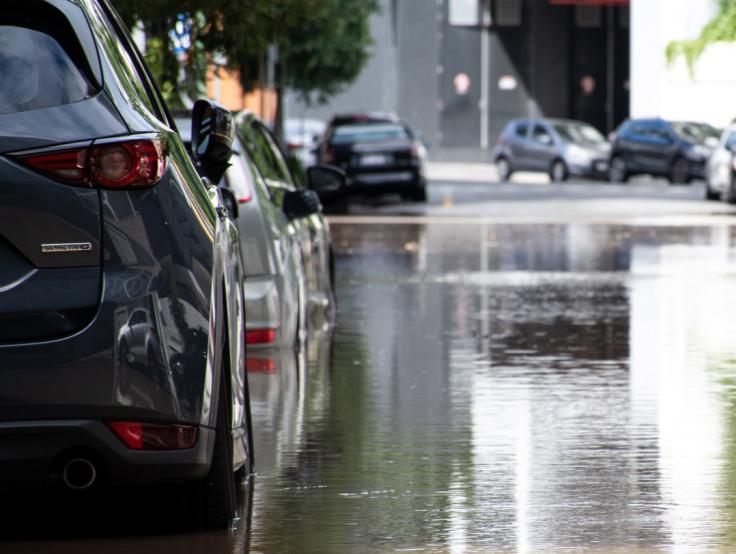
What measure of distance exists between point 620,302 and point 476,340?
3.10 metres

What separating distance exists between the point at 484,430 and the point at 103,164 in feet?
11.9

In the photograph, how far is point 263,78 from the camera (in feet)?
101

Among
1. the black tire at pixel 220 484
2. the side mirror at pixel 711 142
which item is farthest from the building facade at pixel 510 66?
the black tire at pixel 220 484

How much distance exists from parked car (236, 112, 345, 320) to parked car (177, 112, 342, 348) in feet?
0.10

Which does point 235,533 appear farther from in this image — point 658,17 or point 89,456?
point 658,17

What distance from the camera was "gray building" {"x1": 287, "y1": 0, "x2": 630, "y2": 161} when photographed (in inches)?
2501

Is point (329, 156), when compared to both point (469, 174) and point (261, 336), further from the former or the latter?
point (261, 336)

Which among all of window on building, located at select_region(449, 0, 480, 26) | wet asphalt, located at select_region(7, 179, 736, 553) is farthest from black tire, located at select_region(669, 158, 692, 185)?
wet asphalt, located at select_region(7, 179, 736, 553)

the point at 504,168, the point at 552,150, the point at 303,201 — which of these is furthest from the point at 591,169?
the point at 303,201

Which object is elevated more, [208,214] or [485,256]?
[208,214]

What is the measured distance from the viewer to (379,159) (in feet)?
113

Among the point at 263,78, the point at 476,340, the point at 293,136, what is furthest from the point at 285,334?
the point at 293,136

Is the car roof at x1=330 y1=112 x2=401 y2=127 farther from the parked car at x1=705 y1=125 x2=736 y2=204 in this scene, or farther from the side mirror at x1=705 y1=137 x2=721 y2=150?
the side mirror at x1=705 y1=137 x2=721 y2=150

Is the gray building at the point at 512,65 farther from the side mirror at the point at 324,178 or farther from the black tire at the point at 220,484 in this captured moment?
the black tire at the point at 220,484
